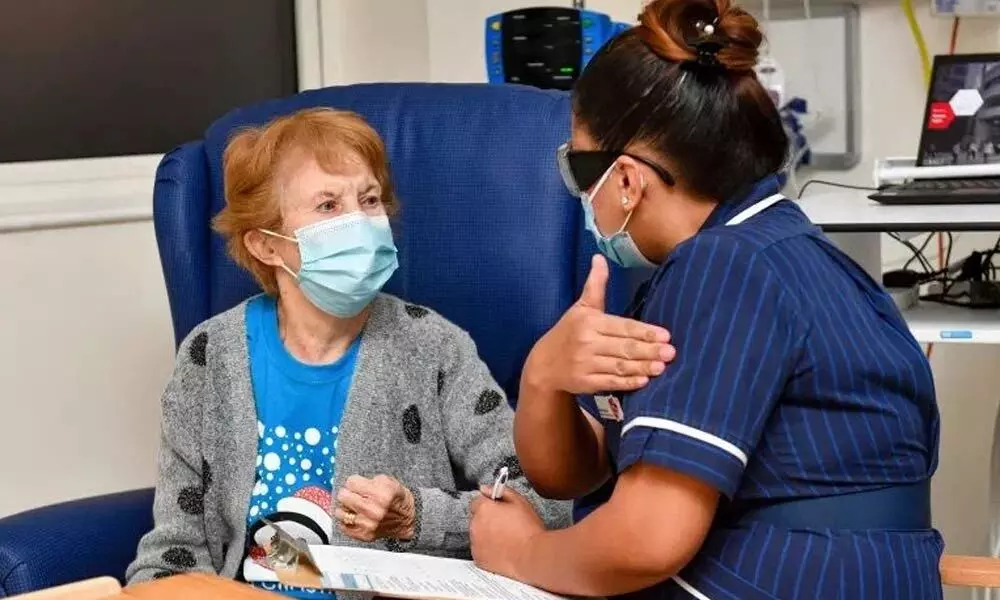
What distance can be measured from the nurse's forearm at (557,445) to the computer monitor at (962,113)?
3.57ft

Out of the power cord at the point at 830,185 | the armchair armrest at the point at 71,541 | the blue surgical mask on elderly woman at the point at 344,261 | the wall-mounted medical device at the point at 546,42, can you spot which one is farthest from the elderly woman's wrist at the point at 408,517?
the power cord at the point at 830,185

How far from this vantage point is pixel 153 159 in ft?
8.92

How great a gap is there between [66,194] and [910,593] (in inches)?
71.6

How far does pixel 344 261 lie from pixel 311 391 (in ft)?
0.61

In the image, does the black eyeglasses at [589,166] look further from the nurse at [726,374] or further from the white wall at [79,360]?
the white wall at [79,360]

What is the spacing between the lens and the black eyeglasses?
4.15 feet

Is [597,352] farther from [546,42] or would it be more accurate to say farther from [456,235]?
[546,42]

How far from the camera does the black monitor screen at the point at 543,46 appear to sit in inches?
98.1

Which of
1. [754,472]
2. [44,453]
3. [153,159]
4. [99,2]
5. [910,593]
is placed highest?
[99,2]

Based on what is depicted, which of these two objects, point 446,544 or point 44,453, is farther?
point 44,453

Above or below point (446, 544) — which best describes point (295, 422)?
above

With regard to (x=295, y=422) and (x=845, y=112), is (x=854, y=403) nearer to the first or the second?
(x=295, y=422)

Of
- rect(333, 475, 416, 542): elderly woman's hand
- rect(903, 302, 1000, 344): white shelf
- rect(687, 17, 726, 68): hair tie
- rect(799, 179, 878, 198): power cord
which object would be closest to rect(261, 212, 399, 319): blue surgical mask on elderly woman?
rect(333, 475, 416, 542): elderly woman's hand

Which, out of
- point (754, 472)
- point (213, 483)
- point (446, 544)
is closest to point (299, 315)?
point (213, 483)
